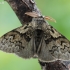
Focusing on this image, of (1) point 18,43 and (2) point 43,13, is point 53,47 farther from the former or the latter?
(2) point 43,13

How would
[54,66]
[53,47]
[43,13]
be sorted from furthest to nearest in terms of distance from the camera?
[43,13], [53,47], [54,66]

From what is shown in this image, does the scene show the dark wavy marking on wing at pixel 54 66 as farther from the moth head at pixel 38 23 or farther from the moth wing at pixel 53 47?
the moth head at pixel 38 23

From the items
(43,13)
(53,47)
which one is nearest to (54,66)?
(53,47)

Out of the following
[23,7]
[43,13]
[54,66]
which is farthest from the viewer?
[43,13]

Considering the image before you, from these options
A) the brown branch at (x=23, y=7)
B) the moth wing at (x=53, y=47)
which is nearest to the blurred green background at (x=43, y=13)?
the moth wing at (x=53, y=47)

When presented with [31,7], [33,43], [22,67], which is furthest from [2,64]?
[31,7]

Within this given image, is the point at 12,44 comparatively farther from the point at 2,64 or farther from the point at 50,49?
the point at 2,64
